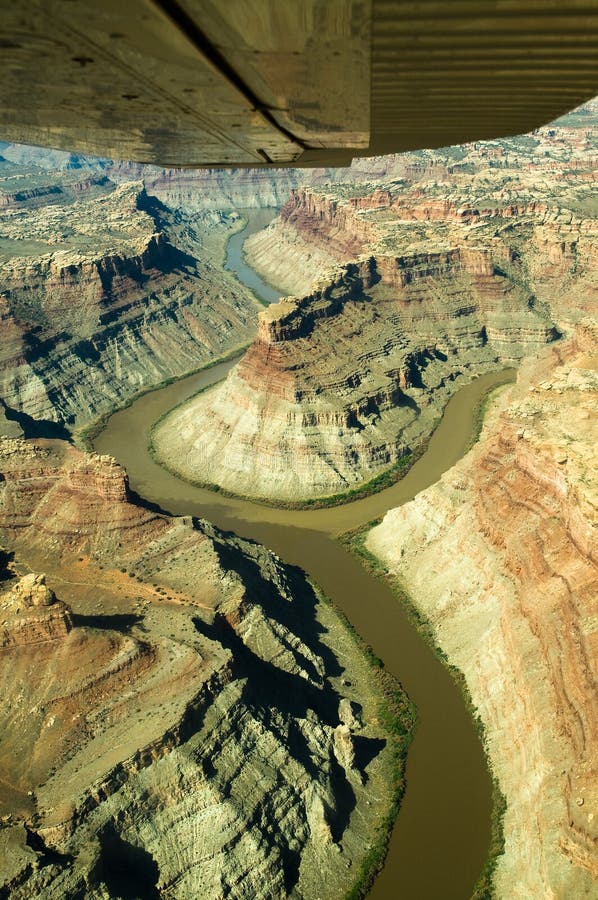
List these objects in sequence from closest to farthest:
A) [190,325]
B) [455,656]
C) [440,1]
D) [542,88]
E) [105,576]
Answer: [440,1]
[542,88]
[105,576]
[455,656]
[190,325]

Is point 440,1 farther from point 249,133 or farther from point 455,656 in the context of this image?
point 455,656

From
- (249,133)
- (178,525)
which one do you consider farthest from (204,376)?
(249,133)

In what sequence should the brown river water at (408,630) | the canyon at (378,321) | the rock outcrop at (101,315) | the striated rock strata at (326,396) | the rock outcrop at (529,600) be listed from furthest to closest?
the rock outcrop at (101,315)
the canyon at (378,321)
the striated rock strata at (326,396)
the brown river water at (408,630)
the rock outcrop at (529,600)

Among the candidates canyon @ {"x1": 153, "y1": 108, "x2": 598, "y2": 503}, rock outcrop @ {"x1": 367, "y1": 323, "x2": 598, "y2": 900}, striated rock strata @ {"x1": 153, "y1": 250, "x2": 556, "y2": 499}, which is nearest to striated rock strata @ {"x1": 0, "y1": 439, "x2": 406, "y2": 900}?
rock outcrop @ {"x1": 367, "y1": 323, "x2": 598, "y2": 900}

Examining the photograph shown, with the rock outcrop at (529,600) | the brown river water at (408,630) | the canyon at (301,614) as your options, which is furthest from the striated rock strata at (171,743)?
the rock outcrop at (529,600)

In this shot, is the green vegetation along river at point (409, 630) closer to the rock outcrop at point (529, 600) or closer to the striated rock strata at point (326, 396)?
the rock outcrop at point (529, 600)

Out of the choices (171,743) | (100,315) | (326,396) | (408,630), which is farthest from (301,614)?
(100,315)
